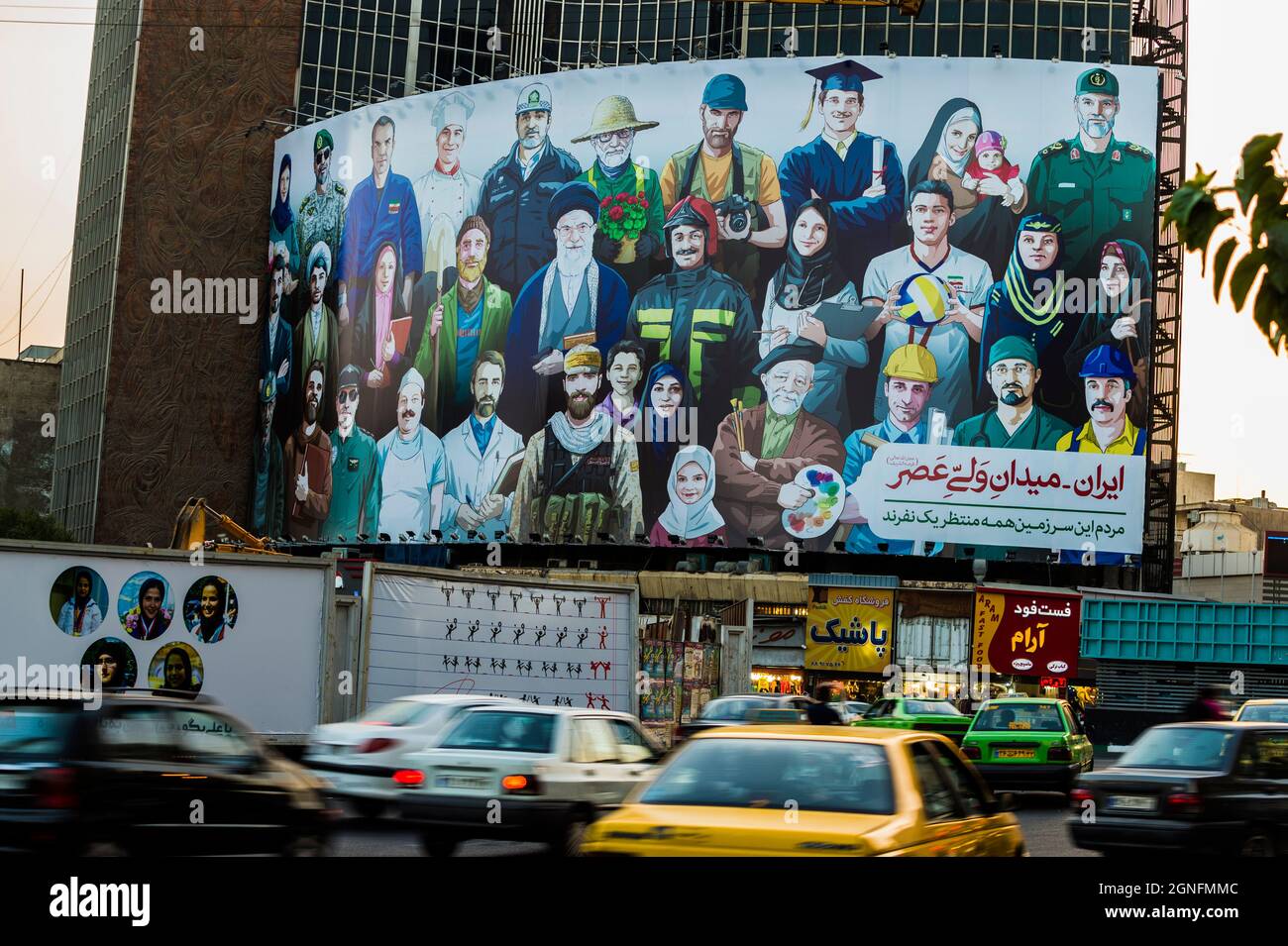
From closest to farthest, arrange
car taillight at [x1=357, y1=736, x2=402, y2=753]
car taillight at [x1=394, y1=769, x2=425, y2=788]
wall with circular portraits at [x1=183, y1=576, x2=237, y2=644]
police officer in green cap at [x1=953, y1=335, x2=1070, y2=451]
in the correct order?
car taillight at [x1=394, y1=769, x2=425, y2=788], car taillight at [x1=357, y1=736, x2=402, y2=753], wall with circular portraits at [x1=183, y1=576, x2=237, y2=644], police officer in green cap at [x1=953, y1=335, x2=1070, y2=451]

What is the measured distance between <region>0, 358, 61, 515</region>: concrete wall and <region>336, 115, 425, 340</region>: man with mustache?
1080 inches

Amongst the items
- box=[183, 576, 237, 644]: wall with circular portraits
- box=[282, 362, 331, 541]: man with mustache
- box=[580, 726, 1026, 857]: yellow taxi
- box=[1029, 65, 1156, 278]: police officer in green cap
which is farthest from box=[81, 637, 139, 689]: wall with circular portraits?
box=[282, 362, 331, 541]: man with mustache

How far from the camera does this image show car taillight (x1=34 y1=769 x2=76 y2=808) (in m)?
8.91

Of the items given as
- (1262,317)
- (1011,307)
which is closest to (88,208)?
(1011,307)

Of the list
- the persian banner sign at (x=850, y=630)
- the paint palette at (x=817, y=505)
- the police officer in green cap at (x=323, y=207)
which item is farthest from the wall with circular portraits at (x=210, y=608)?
the police officer in green cap at (x=323, y=207)

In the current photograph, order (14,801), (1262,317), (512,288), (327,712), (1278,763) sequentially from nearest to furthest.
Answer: (1262,317) → (14,801) → (1278,763) → (327,712) → (512,288)

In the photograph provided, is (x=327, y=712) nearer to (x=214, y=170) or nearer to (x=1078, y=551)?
(x=1078, y=551)

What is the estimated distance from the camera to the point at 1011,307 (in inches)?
2351

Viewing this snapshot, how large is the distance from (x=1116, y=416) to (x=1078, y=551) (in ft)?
17.0

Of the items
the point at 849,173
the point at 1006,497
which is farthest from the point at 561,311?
the point at 1006,497

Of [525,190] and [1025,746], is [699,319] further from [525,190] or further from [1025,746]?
[1025,746]

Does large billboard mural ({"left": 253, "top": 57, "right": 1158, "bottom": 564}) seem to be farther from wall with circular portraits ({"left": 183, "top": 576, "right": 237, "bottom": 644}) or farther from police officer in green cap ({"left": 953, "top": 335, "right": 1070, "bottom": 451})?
wall with circular portraits ({"left": 183, "top": 576, "right": 237, "bottom": 644})

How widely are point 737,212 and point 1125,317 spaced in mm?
14799

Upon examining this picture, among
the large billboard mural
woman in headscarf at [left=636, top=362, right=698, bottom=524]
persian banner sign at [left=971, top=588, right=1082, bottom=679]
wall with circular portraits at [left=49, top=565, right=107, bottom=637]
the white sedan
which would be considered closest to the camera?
the white sedan
